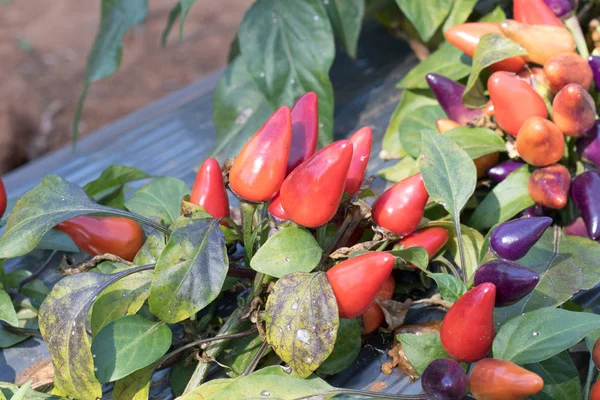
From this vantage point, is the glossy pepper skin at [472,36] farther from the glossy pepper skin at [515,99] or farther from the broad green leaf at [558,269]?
the broad green leaf at [558,269]

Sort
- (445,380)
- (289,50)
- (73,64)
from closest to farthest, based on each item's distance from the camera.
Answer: (445,380)
(289,50)
(73,64)

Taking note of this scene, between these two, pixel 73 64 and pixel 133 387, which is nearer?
pixel 133 387

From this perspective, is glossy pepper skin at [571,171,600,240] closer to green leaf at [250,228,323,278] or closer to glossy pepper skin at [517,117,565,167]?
glossy pepper skin at [517,117,565,167]

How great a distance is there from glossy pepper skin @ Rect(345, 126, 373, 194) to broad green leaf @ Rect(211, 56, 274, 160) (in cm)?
50

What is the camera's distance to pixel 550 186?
832 millimetres

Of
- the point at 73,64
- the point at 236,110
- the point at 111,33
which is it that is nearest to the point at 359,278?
the point at 236,110

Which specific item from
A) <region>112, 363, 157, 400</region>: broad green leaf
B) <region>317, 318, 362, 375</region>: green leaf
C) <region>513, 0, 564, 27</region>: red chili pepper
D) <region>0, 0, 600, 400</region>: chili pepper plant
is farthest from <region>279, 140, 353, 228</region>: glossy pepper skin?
<region>513, 0, 564, 27</region>: red chili pepper

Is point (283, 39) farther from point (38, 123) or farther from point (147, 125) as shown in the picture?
point (38, 123)

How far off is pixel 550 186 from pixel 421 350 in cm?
30

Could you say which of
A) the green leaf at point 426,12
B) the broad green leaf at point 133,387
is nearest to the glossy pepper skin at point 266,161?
the broad green leaf at point 133,387

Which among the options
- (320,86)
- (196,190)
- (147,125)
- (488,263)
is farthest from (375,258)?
(147,125)

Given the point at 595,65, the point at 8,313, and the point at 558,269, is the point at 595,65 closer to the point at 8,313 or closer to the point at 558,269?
the point at 558,269

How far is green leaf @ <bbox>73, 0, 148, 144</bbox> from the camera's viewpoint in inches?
48.1

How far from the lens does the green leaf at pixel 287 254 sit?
0.68 m
